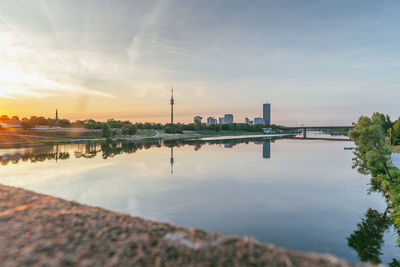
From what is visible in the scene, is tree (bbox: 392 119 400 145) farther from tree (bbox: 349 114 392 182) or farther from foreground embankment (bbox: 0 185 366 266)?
foreground embankment (bbox: 0 185 366 266)

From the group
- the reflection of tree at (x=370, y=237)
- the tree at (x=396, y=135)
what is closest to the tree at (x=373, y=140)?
the reflection of tree at (x=370, y=237)

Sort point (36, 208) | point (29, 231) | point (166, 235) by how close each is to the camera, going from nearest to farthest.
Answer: point (166, 235)
point (29, 231)
point (36, 208)

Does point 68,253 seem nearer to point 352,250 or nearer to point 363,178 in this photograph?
point 352,250

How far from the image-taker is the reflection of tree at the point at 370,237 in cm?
1150

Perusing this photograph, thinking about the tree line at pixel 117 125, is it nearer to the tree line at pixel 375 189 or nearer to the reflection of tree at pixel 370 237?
the tree line at pixel 375 189

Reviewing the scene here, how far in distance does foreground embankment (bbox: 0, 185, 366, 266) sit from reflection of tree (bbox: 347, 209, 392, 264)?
9.16 meters

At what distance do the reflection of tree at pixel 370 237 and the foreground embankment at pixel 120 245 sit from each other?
30.0ft

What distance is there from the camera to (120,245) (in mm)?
5859

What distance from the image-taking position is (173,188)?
21.7m

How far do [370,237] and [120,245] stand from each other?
14306 mm

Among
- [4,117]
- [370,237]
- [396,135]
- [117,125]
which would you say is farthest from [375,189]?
[4,117]

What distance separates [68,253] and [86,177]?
74.7 ft

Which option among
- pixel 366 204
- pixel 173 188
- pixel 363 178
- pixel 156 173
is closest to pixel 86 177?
pixel 156 173

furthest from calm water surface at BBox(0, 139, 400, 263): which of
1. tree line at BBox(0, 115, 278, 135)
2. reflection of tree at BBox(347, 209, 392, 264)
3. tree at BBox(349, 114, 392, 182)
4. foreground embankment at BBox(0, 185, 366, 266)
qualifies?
tree line at BBox(0, 115, 278, 135)
